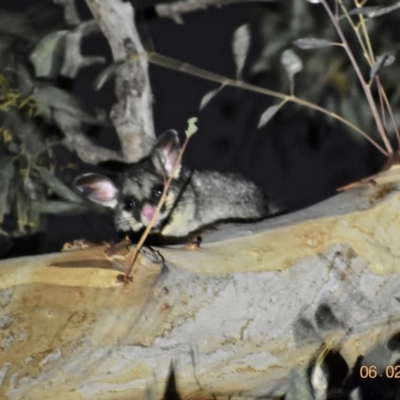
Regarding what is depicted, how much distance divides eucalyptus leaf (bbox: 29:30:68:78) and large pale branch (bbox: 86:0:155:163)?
146 millimetres

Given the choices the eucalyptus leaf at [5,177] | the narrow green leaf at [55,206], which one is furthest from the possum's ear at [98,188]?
the eucalyptus leaf at [5,177]

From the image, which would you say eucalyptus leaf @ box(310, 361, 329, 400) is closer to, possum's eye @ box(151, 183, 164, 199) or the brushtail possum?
the brushtail possum

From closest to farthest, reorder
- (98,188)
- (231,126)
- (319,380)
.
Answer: (319,380) → (98,188) → (231,126)

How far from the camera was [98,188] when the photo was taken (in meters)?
3.18

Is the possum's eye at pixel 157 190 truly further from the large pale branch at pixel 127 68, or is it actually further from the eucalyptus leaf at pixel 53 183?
the eucalyptus leaf at pixel 53 183

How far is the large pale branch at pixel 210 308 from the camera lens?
5.16 ft

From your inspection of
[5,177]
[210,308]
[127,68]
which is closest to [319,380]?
[210,308]

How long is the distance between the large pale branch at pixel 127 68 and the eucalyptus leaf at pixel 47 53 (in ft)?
0.48

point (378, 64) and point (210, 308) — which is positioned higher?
point (378, 64)

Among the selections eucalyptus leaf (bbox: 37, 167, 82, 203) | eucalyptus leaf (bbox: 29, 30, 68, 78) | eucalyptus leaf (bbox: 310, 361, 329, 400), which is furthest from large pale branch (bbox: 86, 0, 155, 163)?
eucalyptus leaf (bbox: 310, 361, 329, 400)


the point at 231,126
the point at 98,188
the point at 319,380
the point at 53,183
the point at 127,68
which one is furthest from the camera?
the point at 231,126

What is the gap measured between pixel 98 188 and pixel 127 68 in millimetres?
583

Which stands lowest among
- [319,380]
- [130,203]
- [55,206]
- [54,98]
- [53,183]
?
[130,203]

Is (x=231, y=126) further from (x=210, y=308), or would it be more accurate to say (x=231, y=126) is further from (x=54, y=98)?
(x=210, y=308)
